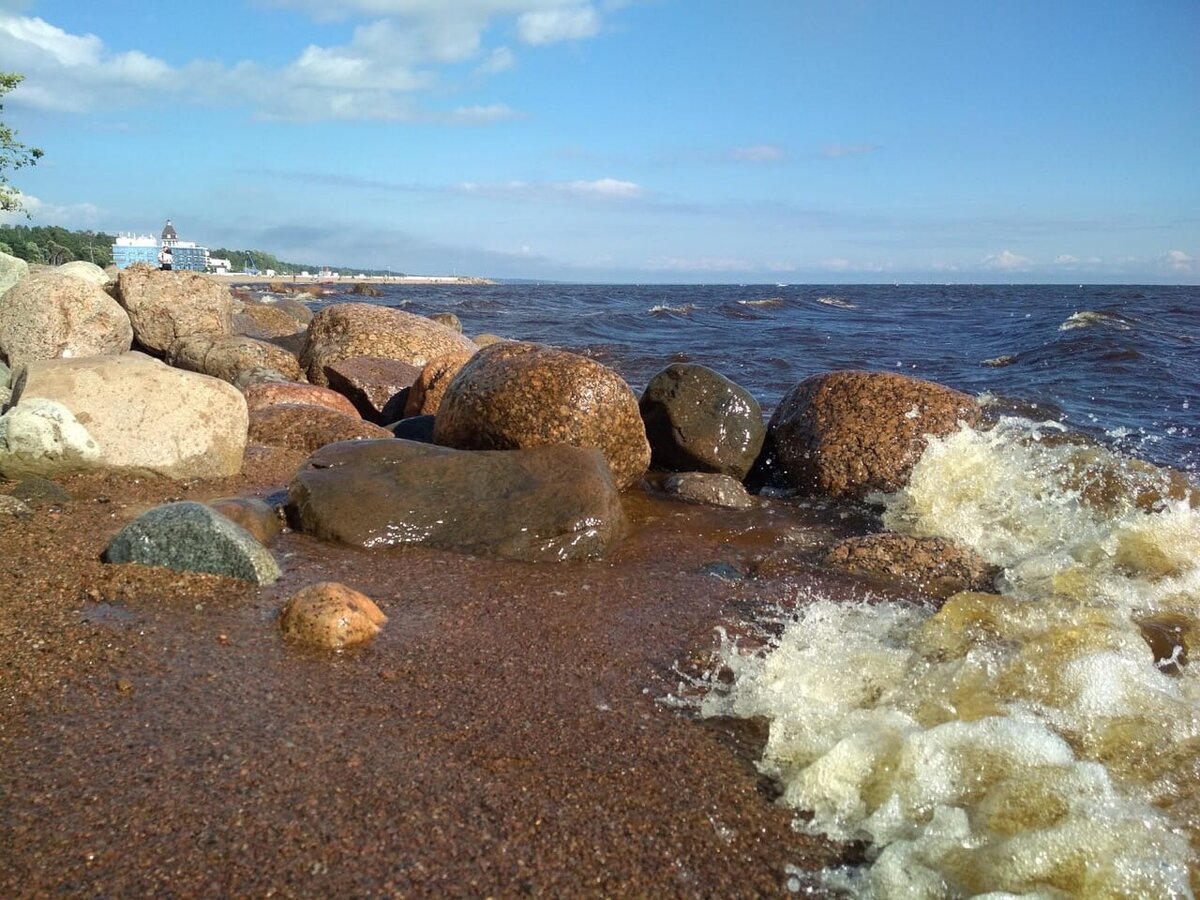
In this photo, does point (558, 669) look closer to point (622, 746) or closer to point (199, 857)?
point (622, 746)

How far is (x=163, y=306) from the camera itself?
34.5 feet

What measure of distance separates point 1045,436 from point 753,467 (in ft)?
8.50

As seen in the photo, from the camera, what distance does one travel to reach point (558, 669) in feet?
11.4

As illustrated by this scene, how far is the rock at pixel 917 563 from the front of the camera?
16.0 feet

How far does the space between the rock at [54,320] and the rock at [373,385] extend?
276 cm

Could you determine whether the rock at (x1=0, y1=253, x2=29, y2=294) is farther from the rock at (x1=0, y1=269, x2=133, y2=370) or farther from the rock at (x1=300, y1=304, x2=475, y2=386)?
the rock at (x1=300, y1=304, x2=475, y2=386)

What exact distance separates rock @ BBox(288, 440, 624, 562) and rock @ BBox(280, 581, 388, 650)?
1.15 metres

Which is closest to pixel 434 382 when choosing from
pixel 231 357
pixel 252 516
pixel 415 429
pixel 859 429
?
pixel 415 429

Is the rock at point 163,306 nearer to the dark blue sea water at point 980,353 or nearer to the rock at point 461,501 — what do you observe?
the dark blue sea water at point 980,353

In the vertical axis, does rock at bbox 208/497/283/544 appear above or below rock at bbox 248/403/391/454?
below

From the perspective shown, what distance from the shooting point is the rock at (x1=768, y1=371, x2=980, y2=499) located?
22.3 feet

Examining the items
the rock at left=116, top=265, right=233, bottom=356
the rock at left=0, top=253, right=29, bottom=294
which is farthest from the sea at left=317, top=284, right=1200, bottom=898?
the rock at left=0, top=253, right=29, bottom=294

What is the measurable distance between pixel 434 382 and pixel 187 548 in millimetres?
4357

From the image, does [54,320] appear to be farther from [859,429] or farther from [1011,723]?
[1011,723]
